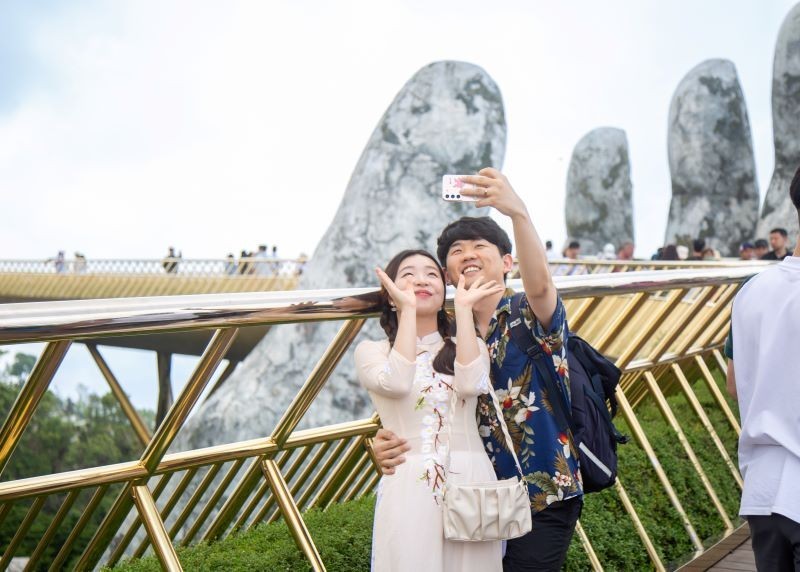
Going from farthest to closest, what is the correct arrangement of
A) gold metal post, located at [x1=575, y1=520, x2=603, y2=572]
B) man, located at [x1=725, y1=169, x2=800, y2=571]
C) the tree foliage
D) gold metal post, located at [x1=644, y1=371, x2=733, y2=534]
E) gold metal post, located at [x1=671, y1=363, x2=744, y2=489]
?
the tree foliage → gold metal post, located at [x1=671, y1=363, x2=744, y2=489] → gold metal post, located at [x1=644, y1=371, x2=733, y2=534] → gold metal post, located at [x1=575, y1=520, x2=603, y2=572] → man, located at [x1=725, y1=169, x2=800, y2=571]

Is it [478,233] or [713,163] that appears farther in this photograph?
[713,163]

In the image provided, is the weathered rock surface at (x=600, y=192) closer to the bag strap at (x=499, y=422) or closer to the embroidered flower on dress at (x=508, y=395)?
the embroidered flower on dress at (x=508, y=395)

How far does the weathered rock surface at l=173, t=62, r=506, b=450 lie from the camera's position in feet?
40.8

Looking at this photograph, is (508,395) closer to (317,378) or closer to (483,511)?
(483,511)

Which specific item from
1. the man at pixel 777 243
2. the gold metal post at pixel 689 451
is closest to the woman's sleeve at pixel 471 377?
the gold metal post at pixel 689 451

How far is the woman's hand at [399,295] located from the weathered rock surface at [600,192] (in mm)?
27760

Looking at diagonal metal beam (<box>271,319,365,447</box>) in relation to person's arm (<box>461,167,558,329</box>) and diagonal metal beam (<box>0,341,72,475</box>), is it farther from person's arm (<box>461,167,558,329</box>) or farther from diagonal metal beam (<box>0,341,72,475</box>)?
diagonal metal beam (<box>0,341,72,475</box>)

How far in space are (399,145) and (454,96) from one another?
126cm

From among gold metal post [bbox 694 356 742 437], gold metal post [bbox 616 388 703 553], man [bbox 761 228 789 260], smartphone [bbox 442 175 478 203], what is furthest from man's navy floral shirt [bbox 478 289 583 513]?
man [bbox 761 228 789 260]

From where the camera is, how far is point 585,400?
2.44 metres

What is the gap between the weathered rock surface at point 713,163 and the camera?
26.0 m

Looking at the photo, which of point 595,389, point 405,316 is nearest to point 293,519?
point 405,316

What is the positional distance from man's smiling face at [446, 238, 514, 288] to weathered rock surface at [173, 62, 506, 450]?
996 cm

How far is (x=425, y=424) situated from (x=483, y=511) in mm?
230
